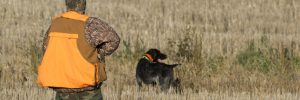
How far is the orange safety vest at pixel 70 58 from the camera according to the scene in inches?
208

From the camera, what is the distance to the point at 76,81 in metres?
5.30

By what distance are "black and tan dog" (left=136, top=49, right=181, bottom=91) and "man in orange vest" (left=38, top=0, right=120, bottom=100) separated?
3.82 m

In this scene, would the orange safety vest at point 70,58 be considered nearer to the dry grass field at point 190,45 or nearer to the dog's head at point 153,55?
the dry grass field at point 190,45

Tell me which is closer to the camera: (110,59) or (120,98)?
(120,98)

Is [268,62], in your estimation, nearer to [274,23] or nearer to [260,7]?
[274,23]

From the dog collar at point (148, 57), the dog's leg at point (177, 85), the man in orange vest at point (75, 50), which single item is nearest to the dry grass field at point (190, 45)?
the dog's leg at point (177, 85)

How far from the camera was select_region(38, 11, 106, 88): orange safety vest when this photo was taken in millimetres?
5277

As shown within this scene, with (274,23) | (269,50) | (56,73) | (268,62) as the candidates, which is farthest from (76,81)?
(274,23)

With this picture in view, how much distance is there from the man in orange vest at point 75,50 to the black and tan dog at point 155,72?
3.82m

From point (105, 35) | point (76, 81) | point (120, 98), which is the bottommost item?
point (120, 98)

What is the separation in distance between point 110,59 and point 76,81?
6.49 metres

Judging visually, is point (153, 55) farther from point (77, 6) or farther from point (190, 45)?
point (77, 6)

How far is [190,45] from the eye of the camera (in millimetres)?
11883

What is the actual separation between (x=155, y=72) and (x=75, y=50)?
Answer: 164 inches
